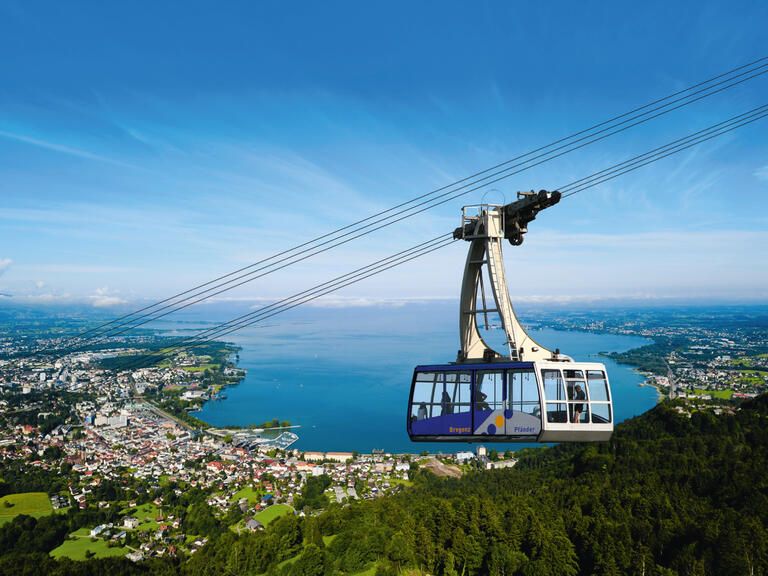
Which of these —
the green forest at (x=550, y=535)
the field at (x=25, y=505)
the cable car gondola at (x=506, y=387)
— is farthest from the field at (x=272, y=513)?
the cable car gondola at (x=506, y=387)

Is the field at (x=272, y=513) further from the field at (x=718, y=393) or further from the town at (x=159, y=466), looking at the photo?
the field at (x=718, y=393)

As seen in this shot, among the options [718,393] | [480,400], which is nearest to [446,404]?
[480,400]

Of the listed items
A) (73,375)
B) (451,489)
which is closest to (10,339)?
(73,375)

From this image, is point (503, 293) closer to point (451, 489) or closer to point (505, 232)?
point (505, 232)

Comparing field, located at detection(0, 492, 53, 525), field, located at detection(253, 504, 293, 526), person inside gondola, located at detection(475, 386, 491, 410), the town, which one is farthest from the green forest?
person inside gondola, located at detection(475, 386, 491, 410)

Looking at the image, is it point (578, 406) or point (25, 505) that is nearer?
point (578, 406)

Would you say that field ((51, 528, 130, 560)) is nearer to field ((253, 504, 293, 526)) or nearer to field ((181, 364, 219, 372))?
field ((253, 504, 293, 526))

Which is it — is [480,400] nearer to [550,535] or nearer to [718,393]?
[550,535]
